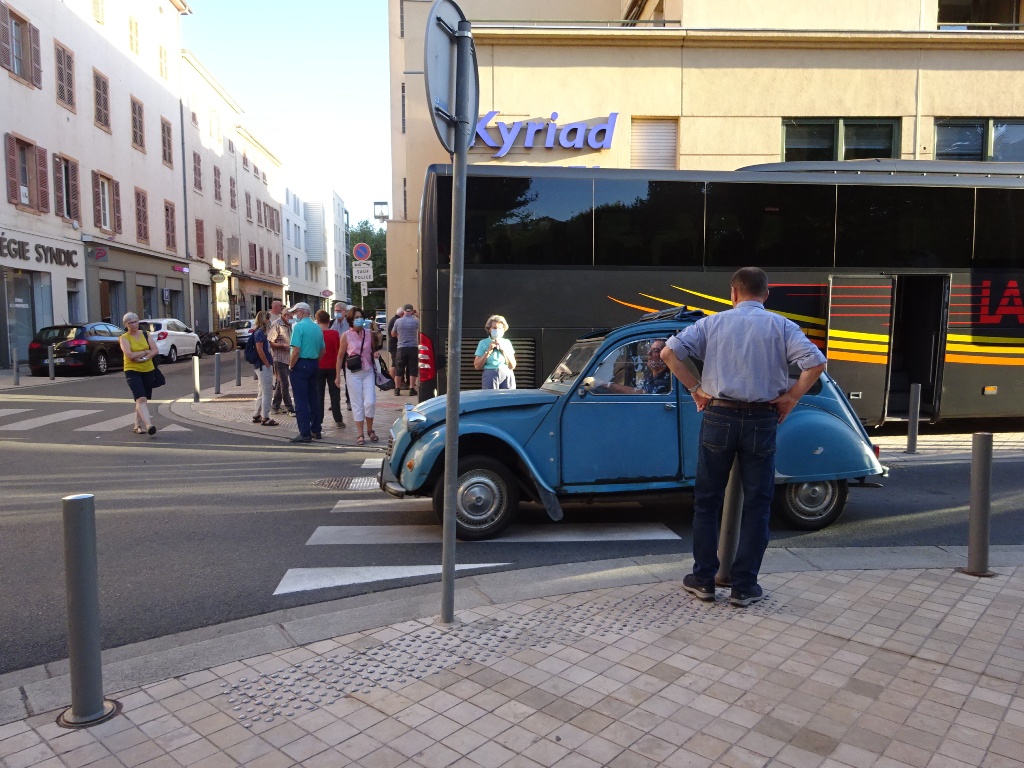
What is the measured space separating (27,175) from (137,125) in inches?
351

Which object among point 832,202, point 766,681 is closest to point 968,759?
point 766,681

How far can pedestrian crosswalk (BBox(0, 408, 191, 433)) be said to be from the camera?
39.2 ft

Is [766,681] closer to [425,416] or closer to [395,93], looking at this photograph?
[425,416]

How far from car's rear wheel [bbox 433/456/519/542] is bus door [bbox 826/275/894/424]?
6.82 m

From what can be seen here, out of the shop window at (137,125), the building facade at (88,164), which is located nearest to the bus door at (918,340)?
the building facade at (88,164)

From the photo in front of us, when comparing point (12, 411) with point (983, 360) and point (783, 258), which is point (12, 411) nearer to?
point (783, 258)

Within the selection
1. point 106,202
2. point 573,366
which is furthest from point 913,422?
point 106,202

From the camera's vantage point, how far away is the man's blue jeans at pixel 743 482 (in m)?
4.18

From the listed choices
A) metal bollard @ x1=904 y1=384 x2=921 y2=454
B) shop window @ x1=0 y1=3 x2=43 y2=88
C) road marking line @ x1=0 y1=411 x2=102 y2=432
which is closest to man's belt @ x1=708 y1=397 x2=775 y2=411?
metal bollard @ x1=904 y1=384 x2=921 y2=454

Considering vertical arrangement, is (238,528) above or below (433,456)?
below

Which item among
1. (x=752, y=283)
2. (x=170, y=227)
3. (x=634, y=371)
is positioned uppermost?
(x=170, y=227)

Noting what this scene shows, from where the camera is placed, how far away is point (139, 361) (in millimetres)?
10977

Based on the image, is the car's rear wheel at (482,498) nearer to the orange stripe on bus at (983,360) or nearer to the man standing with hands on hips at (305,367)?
the man standing with hands on hips at (305,367)

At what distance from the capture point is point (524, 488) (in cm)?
605
